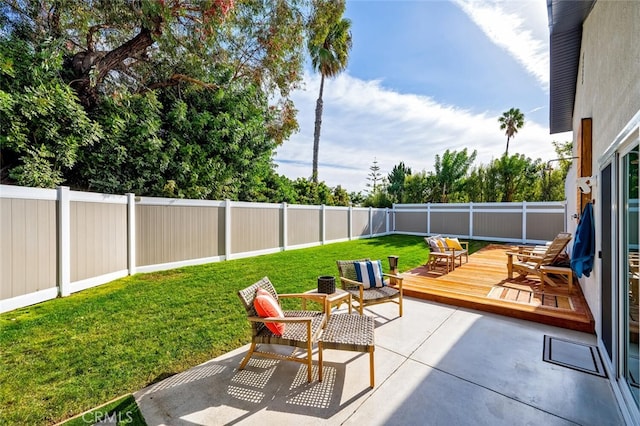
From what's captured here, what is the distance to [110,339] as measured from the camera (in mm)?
3229

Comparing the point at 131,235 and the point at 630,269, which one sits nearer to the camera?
the point at 630,269

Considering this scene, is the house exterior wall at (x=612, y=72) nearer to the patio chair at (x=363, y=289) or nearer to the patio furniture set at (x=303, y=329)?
the patio chair at (x=363, y=289)

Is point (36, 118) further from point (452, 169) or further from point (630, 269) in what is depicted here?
point (452, 169)

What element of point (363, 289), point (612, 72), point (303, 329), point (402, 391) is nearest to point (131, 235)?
point (303, 329)

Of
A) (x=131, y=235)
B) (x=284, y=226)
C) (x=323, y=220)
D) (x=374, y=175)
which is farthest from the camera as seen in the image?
(x=374, y=175)

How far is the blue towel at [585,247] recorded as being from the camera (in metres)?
3.53

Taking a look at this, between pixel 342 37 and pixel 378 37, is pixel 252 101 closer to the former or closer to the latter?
pixel 378 37

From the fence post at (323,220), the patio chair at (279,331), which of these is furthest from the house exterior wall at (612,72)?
the fence post at (323,220)

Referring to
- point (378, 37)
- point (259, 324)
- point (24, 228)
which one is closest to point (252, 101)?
point (378, 37)

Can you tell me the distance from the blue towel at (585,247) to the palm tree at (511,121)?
21602 mm

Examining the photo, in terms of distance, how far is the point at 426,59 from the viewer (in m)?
7.70

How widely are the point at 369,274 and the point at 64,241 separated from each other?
5406 mm

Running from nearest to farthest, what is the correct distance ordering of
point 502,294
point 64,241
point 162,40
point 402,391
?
point 402,391 → point 64,241 → point 502,294 → point 162,40

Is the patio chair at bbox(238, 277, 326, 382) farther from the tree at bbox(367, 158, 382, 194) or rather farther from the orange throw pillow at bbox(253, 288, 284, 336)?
the tree at bbox(367, 158, 382, 194)
